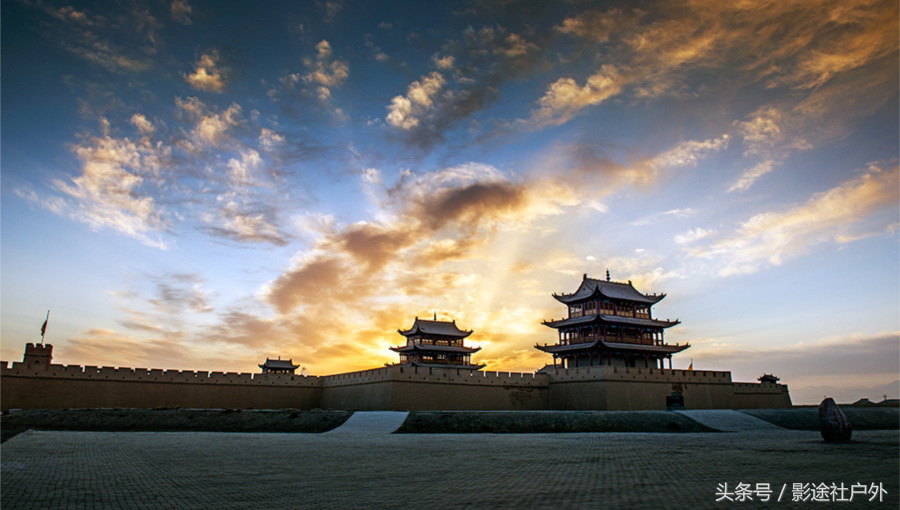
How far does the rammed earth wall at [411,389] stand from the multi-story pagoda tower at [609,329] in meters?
5.44

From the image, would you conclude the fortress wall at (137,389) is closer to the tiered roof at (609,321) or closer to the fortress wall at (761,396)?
the tiered roof at (609,321)

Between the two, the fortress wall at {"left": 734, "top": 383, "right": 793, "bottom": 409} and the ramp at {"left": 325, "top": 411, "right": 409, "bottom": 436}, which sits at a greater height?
the fortress wall at {"left": 734, "top": 383, "right": 793, "bottom": 409}

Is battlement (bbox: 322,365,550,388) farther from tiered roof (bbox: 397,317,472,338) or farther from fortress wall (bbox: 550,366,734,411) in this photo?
tiered roof (bbox: 397,317,472,338)

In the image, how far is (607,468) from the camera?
12.2 meters

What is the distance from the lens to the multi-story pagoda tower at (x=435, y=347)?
54.4 m

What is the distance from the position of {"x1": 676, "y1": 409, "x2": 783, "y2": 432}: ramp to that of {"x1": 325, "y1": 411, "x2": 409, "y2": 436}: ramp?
1563 cm

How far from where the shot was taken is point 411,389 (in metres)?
35.2

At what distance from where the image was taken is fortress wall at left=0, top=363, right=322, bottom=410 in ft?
110

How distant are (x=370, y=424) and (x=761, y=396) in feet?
103

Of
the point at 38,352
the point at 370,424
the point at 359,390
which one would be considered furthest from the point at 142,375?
the point at 370,424

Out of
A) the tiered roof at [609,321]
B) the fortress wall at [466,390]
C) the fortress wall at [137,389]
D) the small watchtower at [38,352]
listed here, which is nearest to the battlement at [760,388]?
the tiered roof at [609,321]

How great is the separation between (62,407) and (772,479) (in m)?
40.0

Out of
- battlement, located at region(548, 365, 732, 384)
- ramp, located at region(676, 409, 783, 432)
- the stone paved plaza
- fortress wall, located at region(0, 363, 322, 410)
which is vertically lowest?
the stone paved plaza

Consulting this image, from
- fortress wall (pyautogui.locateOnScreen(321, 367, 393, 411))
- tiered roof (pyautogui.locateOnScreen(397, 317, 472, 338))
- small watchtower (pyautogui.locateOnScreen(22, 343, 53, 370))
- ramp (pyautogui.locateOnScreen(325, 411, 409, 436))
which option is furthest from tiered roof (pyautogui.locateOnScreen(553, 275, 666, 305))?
small watchtower (pyautogui.locateOnScreen(22, 343, 53, 370))
